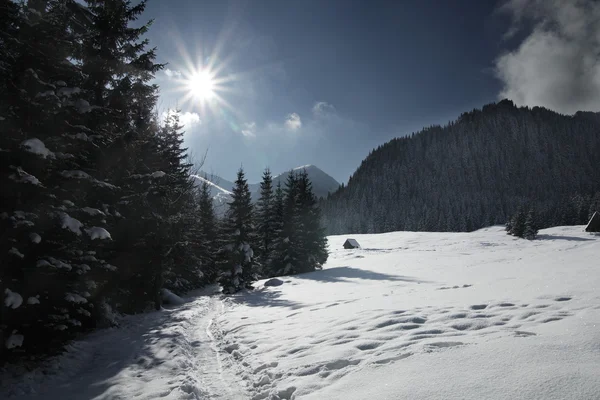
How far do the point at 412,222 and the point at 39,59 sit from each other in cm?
12207

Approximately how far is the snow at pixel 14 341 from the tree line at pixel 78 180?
0.02m

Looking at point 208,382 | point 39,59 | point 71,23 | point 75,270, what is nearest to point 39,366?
point 75,270

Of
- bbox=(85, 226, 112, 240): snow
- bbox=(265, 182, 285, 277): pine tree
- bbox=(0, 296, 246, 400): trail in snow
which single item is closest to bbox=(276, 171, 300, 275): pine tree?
bbox=(265, 182, 285, 277): pine tree

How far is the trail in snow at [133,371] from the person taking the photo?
19.4ft

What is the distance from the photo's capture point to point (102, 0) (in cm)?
1196

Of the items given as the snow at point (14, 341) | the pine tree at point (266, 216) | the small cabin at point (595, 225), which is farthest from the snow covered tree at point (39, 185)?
the small cabin at point (595, 225)

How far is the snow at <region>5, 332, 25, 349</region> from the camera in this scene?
5.96 meters

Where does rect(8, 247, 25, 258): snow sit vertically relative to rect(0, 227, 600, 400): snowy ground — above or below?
above

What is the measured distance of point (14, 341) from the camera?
19.8 feet

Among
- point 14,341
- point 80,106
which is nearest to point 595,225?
point 80,106

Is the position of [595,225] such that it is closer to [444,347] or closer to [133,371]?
[444,347]

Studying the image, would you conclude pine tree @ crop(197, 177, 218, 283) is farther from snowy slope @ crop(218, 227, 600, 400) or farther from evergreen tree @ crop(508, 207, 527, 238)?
evergreen tree @ crop(508, 207, 527, 238)

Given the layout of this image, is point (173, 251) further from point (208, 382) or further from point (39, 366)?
point (208, 382)

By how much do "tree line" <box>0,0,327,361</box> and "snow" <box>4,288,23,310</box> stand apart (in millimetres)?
22
